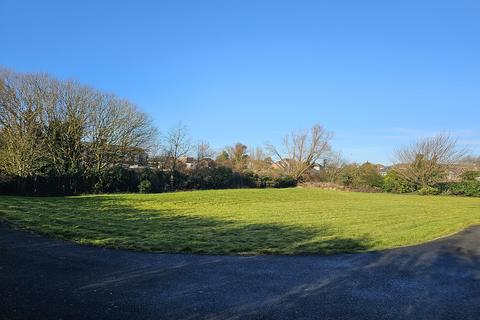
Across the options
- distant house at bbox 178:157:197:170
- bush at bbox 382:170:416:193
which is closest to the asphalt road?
distant house at bbox 178:157:197:170

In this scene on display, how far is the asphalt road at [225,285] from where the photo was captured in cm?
468

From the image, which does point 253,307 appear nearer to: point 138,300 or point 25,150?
point 138,300

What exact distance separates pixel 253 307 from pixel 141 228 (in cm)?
735

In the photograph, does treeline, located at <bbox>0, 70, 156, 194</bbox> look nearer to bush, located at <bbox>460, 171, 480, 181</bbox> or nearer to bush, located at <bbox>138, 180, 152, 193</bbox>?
bush, located at <bbox>138, 180, 152, 193</bbox>

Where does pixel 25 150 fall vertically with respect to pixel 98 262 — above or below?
above

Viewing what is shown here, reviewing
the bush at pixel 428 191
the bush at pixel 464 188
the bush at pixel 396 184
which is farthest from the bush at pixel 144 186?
the bush at pixel 464 188

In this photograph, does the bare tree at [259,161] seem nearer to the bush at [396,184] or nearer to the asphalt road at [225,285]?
the bush at [396,184]

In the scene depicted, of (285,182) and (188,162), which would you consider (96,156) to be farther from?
(285,182)

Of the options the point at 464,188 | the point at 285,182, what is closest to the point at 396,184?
the point at 464,188

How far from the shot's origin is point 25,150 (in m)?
25.8

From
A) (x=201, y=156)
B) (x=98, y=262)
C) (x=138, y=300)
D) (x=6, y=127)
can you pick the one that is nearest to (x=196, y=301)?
(x=138, y=300)

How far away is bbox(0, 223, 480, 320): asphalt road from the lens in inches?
184

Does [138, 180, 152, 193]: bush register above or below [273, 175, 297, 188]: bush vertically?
below

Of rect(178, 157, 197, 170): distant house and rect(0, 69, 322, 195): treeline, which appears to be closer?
rect(0, 69, 322, 195): treeline
